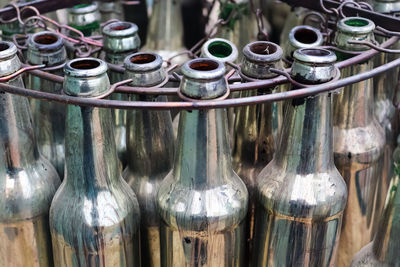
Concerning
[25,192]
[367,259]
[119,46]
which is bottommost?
[367,259]

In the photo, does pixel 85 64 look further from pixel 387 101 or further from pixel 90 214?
pixel 387 101

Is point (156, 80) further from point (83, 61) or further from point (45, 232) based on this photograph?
point (45, 232)

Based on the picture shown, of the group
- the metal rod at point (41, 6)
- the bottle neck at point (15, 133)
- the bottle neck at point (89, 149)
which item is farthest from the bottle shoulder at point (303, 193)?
the metal rod at point (41, 6)

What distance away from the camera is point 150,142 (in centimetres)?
82

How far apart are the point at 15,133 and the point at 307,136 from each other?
390 mm

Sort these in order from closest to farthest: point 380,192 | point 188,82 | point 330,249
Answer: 1. point 188,82
2. point 330,249
3. point 380,192

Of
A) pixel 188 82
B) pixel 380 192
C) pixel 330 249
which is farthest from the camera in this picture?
pixel 380 192

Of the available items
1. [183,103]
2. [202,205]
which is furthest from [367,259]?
[183,103]

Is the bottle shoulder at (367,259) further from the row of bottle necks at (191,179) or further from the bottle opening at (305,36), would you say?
the bottle opening at (305,36)

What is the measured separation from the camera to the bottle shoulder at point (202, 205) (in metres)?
0.73

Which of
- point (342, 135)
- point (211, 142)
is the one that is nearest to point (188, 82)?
point (211, 142)

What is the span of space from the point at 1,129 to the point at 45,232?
17cm

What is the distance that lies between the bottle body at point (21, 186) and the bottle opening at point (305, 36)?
437 millimetres

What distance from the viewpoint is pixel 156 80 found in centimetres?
77
